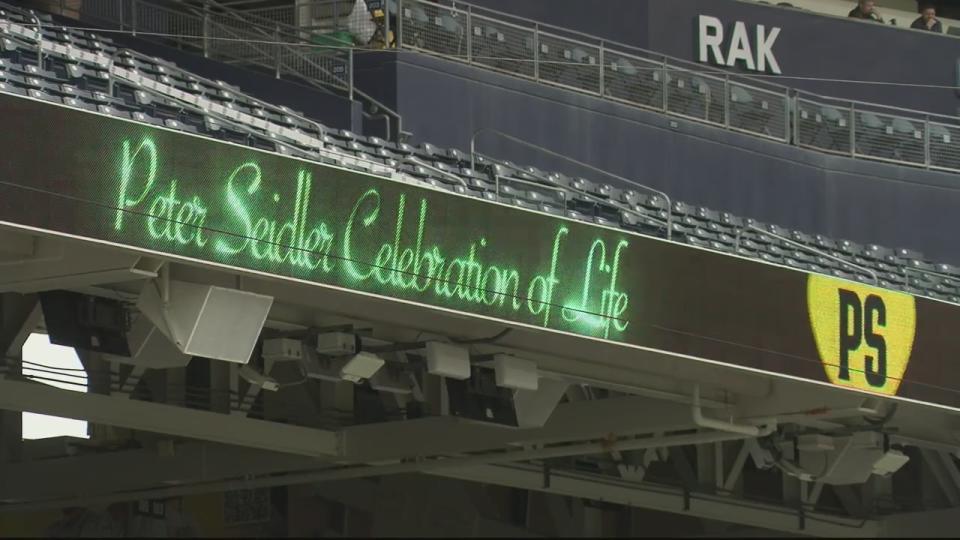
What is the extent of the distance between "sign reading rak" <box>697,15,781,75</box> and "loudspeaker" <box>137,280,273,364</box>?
11.8 meters

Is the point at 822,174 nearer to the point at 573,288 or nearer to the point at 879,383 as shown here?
the point at 879,383

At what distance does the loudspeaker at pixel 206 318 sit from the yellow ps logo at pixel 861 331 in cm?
517

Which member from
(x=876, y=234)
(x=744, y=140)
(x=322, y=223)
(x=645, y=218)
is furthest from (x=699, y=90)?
(x=322, y=223)

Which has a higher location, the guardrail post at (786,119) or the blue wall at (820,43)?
the blue wall at (820,43)

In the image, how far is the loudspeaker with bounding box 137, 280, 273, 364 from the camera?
1341 cm

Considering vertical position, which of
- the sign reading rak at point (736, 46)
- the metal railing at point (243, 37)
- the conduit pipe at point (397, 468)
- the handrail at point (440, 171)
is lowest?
the conduit pipe at point (397, 468)

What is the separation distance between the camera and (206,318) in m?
13.4

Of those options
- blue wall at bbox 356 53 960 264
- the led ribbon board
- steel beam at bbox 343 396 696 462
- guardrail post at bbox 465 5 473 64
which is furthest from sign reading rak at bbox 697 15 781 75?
the led ribbon board

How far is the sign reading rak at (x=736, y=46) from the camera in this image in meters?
24.4

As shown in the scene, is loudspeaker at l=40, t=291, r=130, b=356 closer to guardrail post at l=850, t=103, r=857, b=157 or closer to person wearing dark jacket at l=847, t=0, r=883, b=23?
guardrail post at l=850, t=103, r=857, b=157

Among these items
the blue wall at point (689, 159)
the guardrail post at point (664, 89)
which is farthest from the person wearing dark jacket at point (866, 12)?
the guardrail post at point (664, 89)

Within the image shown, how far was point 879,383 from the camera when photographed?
17094 millimetres

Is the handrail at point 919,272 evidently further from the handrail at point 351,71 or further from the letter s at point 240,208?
the letter s at point 240,208

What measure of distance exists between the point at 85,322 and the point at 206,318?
1.59 meters
